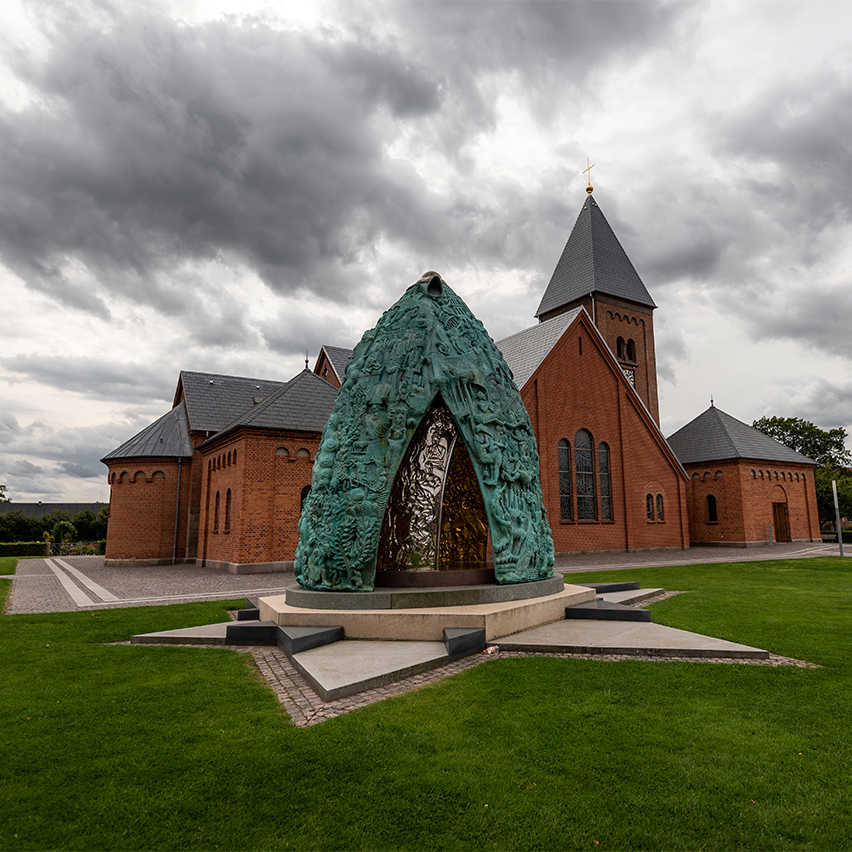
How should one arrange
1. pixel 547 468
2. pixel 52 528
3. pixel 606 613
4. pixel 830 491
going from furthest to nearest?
pixel 52 528 < pixel 830 491 < pixel 547 468 < pixel 606 613

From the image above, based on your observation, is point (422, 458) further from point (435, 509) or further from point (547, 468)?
point (547, 468)

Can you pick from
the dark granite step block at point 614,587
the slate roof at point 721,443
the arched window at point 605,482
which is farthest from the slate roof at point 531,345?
the dark granite step block at point 614,587

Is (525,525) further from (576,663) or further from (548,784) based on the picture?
(548,784)

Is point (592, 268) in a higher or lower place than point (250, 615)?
higher

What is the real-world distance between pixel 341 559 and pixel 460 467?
299cm

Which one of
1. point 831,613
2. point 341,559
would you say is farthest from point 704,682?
point 831,613

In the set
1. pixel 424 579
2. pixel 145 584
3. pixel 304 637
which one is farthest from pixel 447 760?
pixel 145 584

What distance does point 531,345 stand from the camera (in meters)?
32.7

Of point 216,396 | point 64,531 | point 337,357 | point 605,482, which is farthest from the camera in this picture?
point 64,531

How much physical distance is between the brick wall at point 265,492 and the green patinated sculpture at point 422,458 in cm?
1337

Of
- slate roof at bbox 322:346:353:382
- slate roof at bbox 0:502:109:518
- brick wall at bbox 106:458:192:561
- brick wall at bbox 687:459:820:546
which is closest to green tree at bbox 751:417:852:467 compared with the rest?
brick wall at bbox 687:459:820:546

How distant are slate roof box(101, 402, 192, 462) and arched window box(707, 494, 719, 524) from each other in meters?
33.4

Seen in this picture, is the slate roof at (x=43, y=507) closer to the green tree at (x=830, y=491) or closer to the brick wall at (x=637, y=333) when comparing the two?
the brick wall at (x=637, y=333)

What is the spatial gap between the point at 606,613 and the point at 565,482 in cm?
2110
